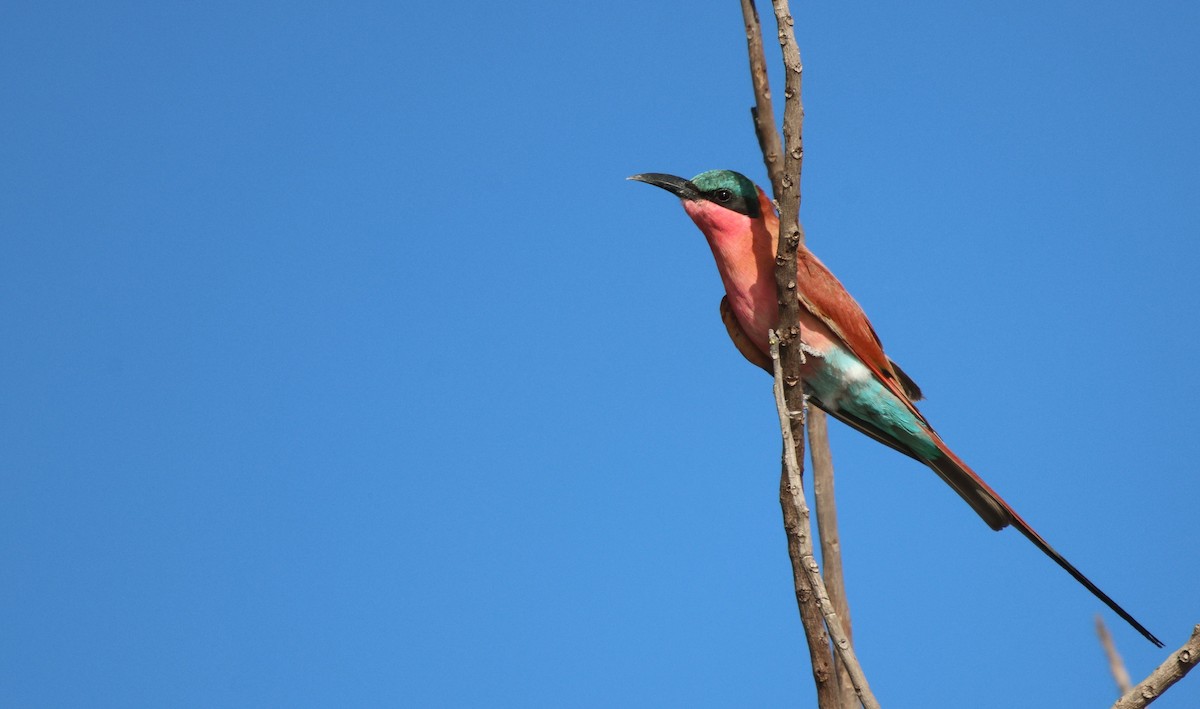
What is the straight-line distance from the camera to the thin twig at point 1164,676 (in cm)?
190

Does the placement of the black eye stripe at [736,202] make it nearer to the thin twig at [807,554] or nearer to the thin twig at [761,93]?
the thin twig at [761,93]

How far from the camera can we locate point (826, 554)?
3.25m

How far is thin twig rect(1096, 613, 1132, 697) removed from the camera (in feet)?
7.02

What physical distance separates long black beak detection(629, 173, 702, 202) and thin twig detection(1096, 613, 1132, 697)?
200cm

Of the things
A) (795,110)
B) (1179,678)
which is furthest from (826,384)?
(1179,678)

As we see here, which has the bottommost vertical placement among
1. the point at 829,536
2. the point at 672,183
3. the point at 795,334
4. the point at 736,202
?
the point at 829,536

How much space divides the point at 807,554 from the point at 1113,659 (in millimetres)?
635

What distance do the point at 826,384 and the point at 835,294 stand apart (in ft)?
1.04

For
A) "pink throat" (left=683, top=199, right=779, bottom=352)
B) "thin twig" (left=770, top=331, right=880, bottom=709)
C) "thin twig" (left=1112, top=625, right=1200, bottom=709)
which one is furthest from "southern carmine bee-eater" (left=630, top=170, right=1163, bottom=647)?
"thin twig" (left=1112, top=625, right=1200, bottom=709)

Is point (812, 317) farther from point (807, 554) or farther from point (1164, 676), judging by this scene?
point (1164, 676)

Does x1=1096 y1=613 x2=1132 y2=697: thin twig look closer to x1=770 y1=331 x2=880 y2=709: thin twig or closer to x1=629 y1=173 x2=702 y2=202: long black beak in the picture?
x1=770 y1=331 x2=880 y2=709: thin twig

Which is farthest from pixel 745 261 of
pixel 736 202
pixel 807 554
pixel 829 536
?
pixel 807 554

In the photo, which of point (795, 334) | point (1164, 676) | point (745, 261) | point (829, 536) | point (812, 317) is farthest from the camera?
point (812, 317)

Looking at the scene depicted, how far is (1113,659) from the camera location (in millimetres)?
2156
